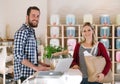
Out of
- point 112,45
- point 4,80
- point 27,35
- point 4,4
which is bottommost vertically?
point 4,80

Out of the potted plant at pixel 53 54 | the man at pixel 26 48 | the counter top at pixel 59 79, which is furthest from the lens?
the man at pixel 26 48

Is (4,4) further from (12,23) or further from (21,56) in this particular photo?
(21,56)

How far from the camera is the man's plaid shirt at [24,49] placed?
243 cm

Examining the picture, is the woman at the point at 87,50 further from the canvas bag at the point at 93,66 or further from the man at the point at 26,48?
the man at the point at 26,48

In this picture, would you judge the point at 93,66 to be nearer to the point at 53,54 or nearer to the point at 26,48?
the point at 53,54

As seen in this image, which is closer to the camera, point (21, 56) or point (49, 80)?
point (49, 80)

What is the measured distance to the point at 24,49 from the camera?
247 cm

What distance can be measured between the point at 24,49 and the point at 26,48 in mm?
21

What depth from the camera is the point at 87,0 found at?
5.58 metres

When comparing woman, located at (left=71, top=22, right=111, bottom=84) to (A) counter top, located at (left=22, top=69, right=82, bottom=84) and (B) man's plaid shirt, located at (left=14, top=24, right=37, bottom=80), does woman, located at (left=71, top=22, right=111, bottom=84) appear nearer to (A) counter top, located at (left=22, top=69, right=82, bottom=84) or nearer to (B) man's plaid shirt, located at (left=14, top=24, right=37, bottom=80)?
(B) man's plaid shirt, located at (left=14, top=24, right=37, bottom=80)

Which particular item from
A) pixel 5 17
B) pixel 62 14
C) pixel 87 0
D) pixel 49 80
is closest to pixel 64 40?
pixel 62 14

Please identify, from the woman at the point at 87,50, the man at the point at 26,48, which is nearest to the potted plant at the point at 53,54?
the man at the point at 26,48

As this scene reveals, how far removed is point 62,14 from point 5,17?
1.23 metres

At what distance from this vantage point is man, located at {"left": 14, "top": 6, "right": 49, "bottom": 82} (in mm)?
2424
